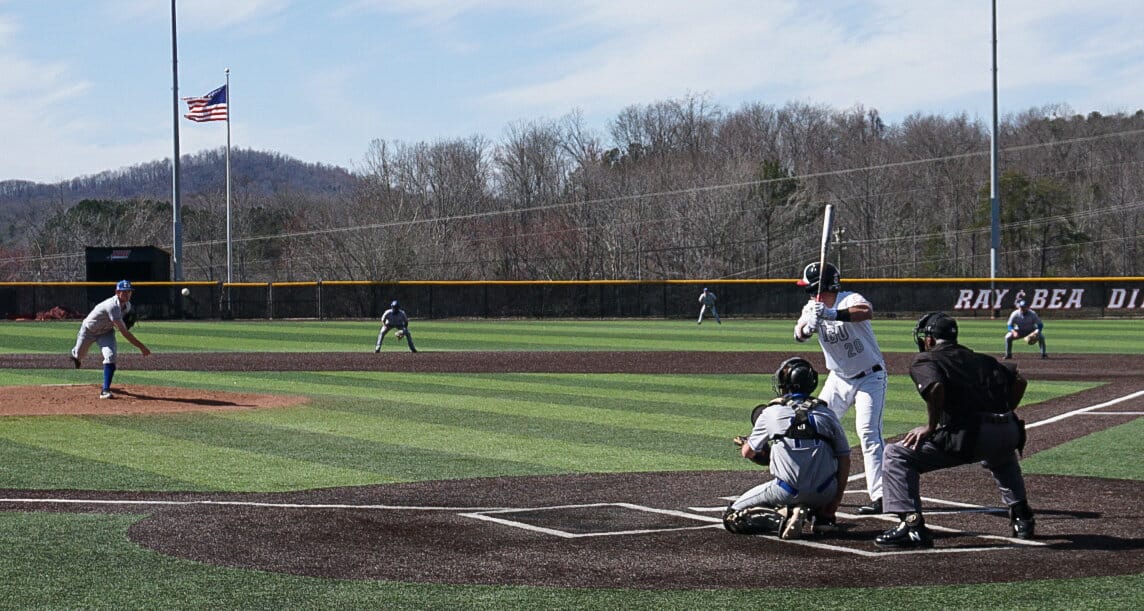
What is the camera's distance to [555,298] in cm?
5312

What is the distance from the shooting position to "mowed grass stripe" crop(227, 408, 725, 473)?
12477 mm

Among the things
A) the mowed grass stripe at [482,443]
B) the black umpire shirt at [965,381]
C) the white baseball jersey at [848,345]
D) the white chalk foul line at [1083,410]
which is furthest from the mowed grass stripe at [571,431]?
the black umpire shirt at [965,381]

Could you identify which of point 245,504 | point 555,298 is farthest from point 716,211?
point 245,504

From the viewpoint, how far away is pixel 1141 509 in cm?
942

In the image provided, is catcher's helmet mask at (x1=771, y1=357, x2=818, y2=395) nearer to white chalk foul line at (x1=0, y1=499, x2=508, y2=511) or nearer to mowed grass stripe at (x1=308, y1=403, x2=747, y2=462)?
white chalk foul line at (x1=0, y1=499, x2=508, y2=511)

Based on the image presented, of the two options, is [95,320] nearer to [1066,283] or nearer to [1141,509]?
[1141,509]

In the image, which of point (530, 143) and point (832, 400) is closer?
point (832, 400)

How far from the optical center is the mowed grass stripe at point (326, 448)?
11961mm

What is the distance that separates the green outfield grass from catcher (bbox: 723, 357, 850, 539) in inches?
45.1

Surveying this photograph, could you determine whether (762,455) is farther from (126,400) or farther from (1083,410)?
(126,400)

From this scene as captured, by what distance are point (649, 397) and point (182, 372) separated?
10614 millimetres

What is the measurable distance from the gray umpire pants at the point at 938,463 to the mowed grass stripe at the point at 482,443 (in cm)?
418

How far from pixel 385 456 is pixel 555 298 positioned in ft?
132

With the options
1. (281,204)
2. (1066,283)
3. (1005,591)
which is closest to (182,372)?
(1005,591)
